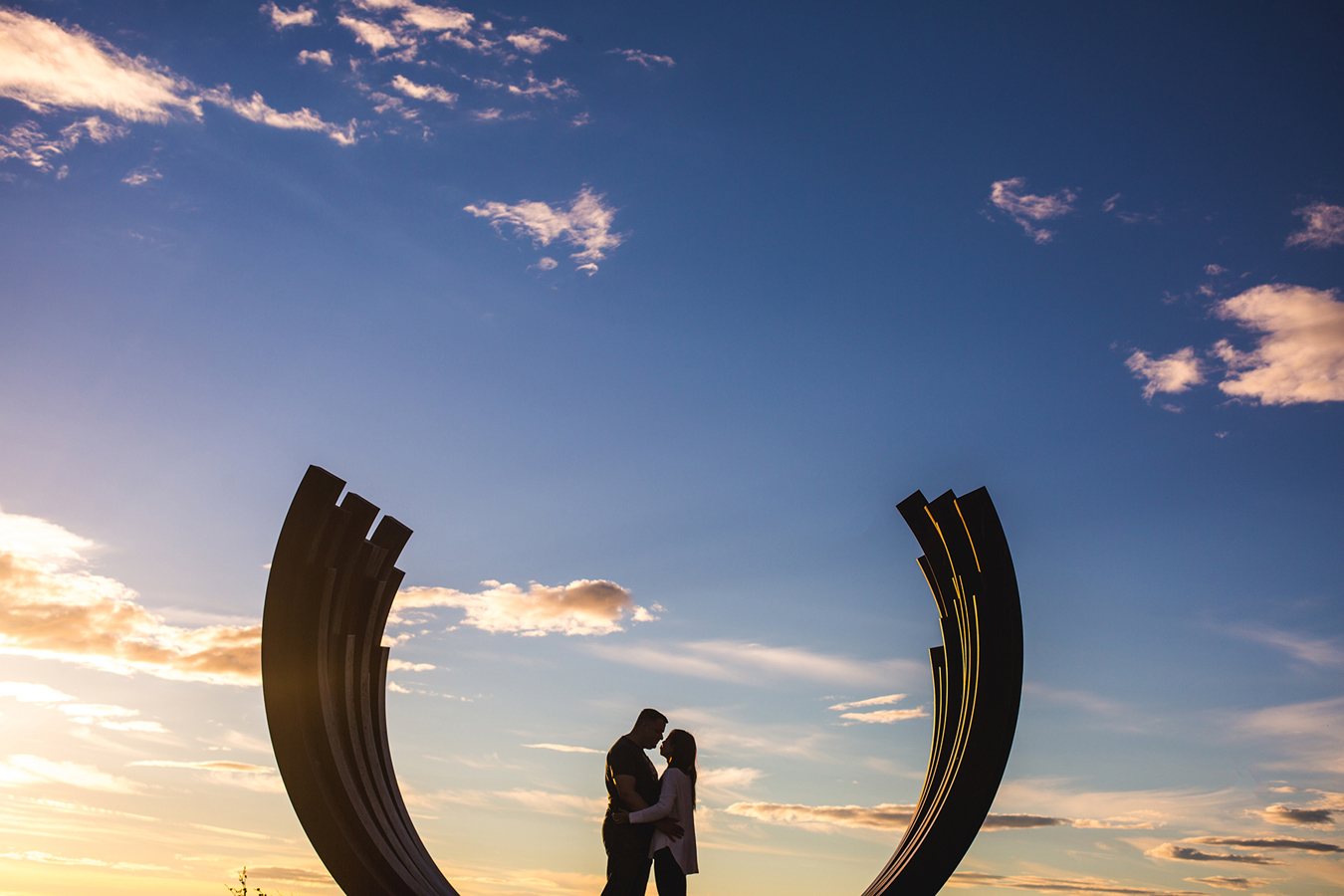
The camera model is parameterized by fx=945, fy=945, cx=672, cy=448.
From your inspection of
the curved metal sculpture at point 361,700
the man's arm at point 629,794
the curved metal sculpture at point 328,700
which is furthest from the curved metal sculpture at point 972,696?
the curved metal sculpture at point 328,700

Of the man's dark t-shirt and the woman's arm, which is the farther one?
the man's dark t-shirt

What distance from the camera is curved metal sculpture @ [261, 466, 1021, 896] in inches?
342

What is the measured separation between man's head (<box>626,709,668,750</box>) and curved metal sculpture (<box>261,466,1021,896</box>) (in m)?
2.74

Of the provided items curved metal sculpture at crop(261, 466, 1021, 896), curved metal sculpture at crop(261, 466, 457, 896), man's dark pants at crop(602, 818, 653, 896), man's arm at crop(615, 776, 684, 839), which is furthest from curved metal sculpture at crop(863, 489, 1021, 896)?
curved metal sculpture at crop(261, 466, 457, 896)

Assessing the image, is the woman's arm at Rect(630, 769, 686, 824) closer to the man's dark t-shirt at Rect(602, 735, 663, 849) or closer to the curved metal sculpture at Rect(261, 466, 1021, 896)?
the man's dark t-shirt at Rect(602, 735, 663, 849)

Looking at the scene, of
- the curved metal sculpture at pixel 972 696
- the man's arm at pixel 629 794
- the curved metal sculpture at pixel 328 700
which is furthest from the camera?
the curved metal sculpture at pixel 972 696

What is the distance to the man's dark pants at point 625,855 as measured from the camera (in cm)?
780

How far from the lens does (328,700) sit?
9.12 meters

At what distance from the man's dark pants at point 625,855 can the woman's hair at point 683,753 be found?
0.60 meters

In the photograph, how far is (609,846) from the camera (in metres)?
7.95

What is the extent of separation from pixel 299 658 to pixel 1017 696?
684 centimetres

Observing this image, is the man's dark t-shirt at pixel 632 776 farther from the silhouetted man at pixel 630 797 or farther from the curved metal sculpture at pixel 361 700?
the curved metal sculpture at pixel 361 700

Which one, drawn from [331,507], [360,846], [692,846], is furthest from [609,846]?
[331,507]

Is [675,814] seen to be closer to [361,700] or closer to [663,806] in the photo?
[663,806]
